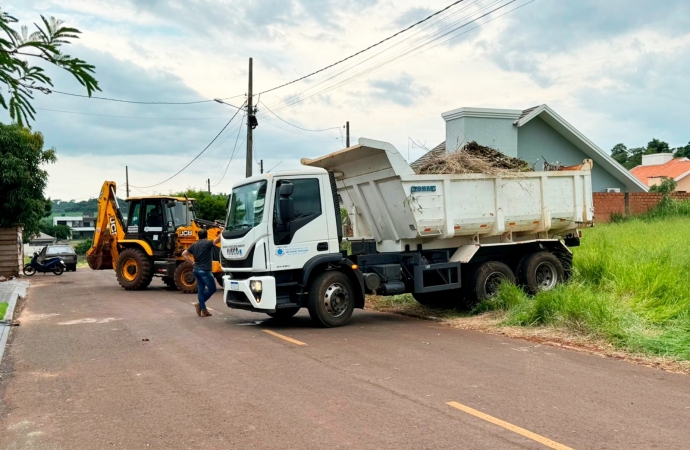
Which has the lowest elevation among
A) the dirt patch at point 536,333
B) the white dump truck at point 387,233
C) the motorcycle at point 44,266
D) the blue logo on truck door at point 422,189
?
the dirt patch at point 536,333

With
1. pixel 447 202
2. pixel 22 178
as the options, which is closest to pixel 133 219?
pixel 22 178

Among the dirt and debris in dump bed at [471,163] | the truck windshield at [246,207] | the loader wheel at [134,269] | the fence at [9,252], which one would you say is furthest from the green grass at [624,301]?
the fence at [9,252]

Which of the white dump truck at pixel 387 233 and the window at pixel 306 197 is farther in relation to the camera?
the window at pixel 306 197

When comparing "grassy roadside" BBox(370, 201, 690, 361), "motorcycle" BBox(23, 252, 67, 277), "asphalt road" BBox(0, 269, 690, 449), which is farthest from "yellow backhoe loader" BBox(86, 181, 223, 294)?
"motorcycle" BBox(23, 252, 67, 277)

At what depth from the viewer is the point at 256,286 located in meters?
10.7

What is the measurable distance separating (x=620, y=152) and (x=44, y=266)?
6927 centimetres

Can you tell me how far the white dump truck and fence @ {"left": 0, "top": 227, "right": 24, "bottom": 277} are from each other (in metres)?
18.4

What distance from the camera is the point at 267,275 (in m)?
10.8

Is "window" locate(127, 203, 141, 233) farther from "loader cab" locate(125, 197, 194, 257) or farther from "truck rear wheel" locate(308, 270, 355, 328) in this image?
"truck rear wheel" locate(308, 270, 355, 328)

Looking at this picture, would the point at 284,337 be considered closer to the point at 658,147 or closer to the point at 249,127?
the point at 249,127

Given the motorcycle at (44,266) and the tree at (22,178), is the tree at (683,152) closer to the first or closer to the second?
the motorcycle at (44,266)

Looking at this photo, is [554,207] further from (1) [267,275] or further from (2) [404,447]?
(2) [404,447]

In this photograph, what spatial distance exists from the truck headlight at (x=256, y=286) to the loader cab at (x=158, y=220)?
9.82m

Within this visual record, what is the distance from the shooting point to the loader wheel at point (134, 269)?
19781mm
